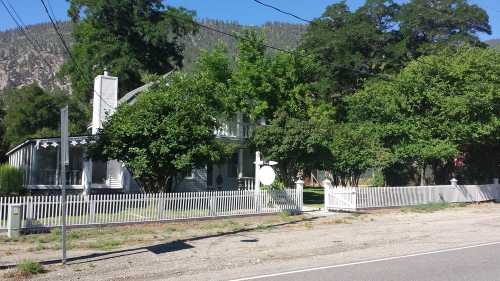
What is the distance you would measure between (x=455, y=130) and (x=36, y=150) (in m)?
19.8

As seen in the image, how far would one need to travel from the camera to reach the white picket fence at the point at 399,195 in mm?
22266

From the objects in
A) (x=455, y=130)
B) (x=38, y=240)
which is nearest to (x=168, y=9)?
(x=455, y=130)

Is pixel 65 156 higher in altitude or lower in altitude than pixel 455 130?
lower

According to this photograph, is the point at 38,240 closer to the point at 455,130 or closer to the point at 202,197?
the point at 202,197

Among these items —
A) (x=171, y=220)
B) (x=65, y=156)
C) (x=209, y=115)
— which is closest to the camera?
(x=65, y=156)

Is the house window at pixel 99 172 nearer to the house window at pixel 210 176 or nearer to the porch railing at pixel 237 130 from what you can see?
the house window at pixel 210 176

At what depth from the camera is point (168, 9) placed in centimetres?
4850

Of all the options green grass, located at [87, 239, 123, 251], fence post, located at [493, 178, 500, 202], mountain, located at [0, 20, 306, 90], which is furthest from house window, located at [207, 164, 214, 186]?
mountain, located at [0, 20, 306, 90]

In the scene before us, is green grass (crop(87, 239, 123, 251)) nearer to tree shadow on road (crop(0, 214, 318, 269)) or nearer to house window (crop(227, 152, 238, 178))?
tree shadow on road (crop(0, 214, 318, 269))

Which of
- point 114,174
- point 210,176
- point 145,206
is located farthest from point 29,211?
point 210,176

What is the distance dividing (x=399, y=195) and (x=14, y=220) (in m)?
16.4

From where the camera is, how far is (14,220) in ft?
46.4

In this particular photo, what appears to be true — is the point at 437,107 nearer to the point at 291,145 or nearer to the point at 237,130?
the point at 291,145

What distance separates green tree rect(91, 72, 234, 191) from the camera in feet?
59.0
